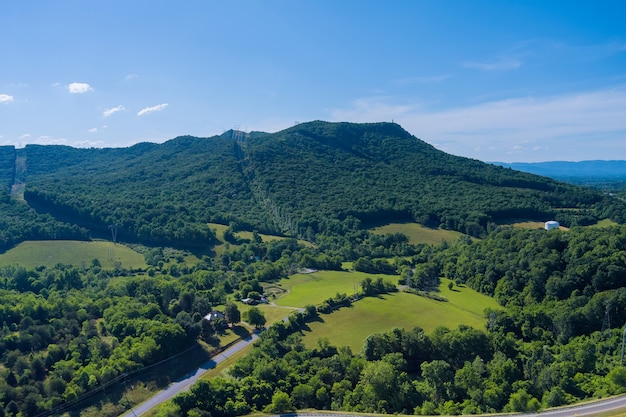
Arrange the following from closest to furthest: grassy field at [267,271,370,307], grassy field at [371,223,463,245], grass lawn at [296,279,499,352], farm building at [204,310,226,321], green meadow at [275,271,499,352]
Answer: grass lawn at [296,279,499,352] → green meadow at [275,271,499,352] → farm building at [204,310,226,321] → grassy field at [267,271,370,307] → grassy field at [371,223,463,245]

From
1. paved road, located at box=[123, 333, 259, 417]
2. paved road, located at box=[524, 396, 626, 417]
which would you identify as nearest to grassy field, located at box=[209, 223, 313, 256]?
paved road, located at box=[123, 333, 259, 417]

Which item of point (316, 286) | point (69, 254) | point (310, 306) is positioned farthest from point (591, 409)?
point (69, 254)

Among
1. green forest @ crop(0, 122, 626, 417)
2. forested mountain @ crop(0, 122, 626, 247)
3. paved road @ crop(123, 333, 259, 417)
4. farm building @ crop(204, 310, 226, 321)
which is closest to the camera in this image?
green forest @ crop(0, 122, 626, 417)

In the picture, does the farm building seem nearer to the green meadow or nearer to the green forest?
the green forest

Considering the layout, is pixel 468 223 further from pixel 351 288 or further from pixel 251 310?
pixel 251 310

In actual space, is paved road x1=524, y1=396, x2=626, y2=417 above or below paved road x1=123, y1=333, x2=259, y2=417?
above

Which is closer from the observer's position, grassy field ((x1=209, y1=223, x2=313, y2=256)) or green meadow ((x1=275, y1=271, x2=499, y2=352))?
green meadow ((x1=275, y1=271, x2=499, y2=352))
